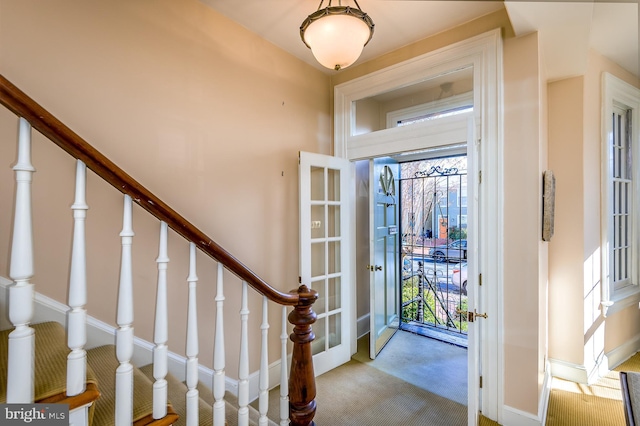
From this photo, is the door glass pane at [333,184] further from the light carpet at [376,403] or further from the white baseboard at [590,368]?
the white baseboard at [590,368]

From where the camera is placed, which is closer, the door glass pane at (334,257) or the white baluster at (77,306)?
the white baluster at (77,306)

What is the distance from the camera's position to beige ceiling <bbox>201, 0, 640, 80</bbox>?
5.19ft

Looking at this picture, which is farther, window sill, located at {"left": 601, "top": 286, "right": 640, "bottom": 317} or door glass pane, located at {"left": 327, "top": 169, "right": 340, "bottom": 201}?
door glass pane, located at {"left": 327, "top": 169, "right": 340, "bottom": 201}

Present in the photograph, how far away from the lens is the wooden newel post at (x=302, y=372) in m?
1.33

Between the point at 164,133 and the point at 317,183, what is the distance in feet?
4.31

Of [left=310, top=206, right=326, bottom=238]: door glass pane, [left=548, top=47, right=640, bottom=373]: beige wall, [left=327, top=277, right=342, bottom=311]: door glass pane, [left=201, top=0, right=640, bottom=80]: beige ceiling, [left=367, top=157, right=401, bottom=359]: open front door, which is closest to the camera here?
[left=201, top=0, right=640, bottom=80]: beige ceiling

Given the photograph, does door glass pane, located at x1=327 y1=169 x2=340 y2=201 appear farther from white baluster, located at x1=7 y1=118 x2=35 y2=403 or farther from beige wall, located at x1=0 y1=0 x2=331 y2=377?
white baluster, located at x1=7 y1=118 x2=35 y2=403

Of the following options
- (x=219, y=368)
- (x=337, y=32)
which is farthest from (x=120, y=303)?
(x=337, y=32)

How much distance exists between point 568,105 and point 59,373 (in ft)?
11.6

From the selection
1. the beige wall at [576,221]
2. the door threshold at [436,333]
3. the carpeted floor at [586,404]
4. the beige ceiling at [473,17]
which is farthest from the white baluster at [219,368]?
the door threshold at [436,333]

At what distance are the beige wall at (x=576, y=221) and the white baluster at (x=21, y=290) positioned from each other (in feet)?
10.6

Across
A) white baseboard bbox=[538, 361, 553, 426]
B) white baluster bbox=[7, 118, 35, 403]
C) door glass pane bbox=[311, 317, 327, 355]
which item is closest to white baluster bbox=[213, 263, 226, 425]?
white baluster bbox=[7, 118, 35, 403]

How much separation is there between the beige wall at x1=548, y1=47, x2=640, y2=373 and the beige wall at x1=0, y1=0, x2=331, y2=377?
225 centimetres

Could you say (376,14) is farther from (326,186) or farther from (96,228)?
(96,228)
